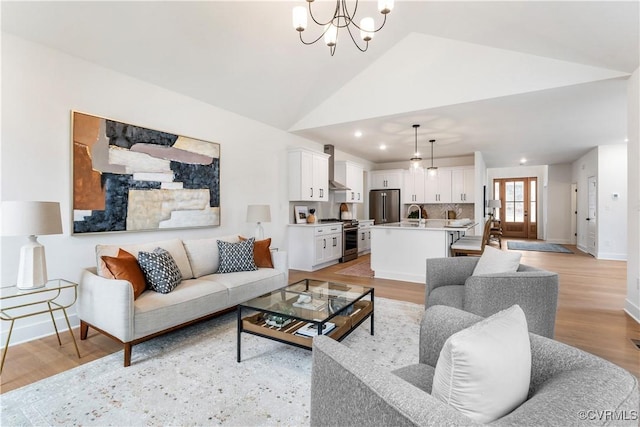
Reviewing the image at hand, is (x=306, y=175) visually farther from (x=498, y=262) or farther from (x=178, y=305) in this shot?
(x=498, y=262)

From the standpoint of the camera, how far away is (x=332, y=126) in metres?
5.21

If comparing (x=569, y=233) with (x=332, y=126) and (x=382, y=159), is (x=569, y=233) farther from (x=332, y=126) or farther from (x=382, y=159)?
(x=332, y=126)

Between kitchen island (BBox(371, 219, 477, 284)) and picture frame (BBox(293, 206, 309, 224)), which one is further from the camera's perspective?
picture frame (BBox(293, 206, 309, 224))

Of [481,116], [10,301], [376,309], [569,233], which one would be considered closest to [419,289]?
[376,309]

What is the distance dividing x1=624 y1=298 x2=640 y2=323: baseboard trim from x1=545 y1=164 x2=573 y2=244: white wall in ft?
24.3

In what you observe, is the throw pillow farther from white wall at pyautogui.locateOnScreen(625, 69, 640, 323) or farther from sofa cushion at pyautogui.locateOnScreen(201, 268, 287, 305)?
white wall at pyautogui.locateOnScreen(625, 69, 640, 323)

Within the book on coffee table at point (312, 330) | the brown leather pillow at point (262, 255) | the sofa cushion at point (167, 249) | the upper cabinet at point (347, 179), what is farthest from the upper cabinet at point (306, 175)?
the book on coffee table at point (312, 330)

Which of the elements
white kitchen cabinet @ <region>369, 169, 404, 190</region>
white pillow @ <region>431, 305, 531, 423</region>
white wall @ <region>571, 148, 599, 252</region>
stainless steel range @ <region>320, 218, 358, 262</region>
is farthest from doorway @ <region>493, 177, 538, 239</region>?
white pillow @ <region>431, 305, 531, 423</region>

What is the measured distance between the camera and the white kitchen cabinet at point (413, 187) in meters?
8.30

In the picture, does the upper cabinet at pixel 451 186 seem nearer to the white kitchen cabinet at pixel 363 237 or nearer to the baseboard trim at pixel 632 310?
the white kitchen cabinet at pixel 363 237

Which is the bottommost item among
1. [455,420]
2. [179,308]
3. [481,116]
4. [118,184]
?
[179,308]

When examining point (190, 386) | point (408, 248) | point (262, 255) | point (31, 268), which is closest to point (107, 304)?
point (31, 268)

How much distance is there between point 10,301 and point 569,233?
41.2ft

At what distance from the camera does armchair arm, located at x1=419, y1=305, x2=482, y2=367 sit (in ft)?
4.53
